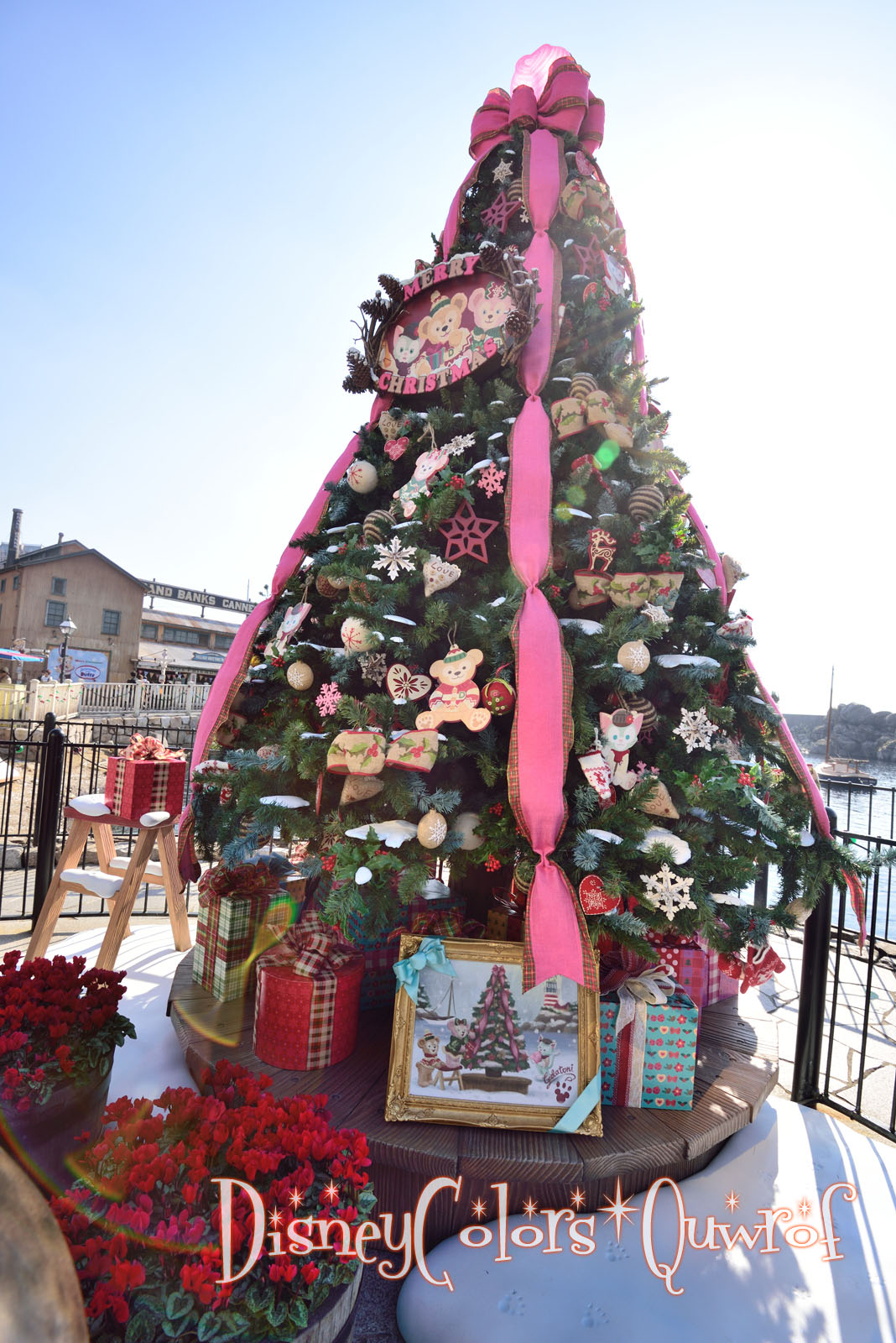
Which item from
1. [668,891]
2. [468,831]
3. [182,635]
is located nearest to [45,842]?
[468,831]

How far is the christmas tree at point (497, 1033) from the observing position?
2.38 m

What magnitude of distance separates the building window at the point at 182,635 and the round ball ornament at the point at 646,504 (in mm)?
46645

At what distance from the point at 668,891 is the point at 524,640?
3.38 feet

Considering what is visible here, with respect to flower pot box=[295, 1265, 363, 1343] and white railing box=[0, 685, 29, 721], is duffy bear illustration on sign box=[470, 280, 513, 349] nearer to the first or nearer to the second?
flower pot box=[295, 1265, 363, 1343]

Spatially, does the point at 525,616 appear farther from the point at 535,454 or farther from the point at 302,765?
the point at 302,765

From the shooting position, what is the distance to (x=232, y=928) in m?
3.14

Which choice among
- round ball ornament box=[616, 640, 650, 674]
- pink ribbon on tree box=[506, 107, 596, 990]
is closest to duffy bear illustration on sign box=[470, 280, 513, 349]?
pink ribbon on tree box=[506, 107, 596, 990]

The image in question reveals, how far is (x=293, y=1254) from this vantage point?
1268 mm

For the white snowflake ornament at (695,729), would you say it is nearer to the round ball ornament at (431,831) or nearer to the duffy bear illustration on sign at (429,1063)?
the round ball ornament at (431,831)

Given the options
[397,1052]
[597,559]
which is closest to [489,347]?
[597,559]

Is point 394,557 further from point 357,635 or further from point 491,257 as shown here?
point 491,257

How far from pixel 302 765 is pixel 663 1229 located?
1970mm

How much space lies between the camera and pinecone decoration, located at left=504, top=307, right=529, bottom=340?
288 cm

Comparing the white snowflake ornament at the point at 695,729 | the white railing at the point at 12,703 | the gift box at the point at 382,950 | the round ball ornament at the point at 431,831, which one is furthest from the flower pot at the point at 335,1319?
the white railing at the point at 12,703
